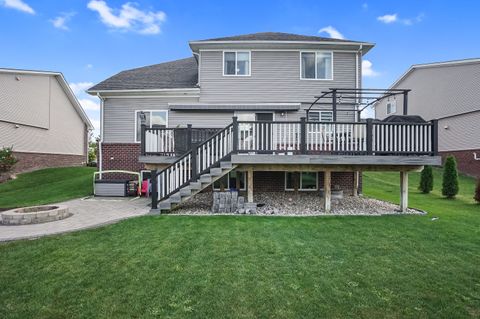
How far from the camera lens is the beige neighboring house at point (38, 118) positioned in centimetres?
1631

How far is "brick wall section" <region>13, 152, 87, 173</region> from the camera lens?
1684 centimetres

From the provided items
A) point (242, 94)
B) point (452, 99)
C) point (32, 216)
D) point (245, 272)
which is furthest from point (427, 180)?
point (32, 216)

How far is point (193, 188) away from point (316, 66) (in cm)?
782

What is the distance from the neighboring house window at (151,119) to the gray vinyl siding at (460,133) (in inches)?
719

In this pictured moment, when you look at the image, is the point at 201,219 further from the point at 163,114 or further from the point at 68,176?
the point at 68,176

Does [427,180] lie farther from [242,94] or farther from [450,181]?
[242,94]

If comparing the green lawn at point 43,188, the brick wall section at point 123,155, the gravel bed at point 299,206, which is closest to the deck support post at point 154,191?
the gravel bed at point 299,206

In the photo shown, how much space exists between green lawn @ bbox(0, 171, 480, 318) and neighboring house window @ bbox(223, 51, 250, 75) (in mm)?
7463

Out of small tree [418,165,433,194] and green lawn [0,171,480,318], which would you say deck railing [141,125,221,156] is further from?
small tree [418,165,433,194]

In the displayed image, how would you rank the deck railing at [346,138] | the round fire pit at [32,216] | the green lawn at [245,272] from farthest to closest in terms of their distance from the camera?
the deck railing at [346,138]
the round fire pit at [32,216]
the green lawn at [245,272]

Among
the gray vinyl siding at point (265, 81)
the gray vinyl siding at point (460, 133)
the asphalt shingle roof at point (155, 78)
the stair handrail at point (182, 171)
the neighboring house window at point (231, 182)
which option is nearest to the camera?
the stair handrail at point (182, 171)

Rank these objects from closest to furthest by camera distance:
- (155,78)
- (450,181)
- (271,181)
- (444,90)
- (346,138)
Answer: (346,138), (271,181), (450,181), (155,78), (444,90)

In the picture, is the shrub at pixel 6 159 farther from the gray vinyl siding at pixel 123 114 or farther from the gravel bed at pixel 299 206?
the gravel bed at pixel 299 206

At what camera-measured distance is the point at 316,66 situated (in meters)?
11.9
